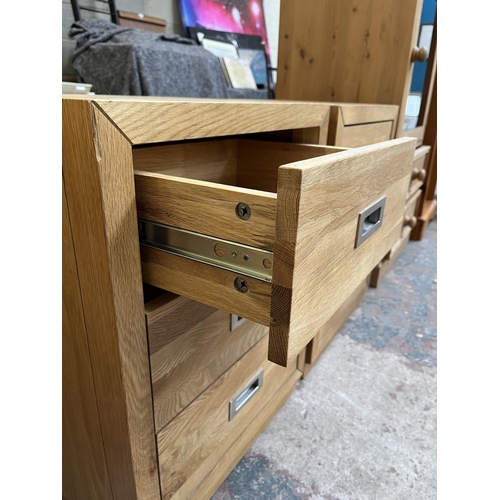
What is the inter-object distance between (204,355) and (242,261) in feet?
0.78

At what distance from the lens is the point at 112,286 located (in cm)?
42

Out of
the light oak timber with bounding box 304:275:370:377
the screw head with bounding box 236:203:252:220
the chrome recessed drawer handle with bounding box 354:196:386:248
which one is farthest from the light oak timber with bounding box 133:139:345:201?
the light oak timber with bounding box 304:275:370:377

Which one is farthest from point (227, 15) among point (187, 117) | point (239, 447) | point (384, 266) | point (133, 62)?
point (239, 447)

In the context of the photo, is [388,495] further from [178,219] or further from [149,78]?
[149,78]

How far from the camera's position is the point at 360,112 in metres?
0.84

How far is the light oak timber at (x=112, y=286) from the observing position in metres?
0.38

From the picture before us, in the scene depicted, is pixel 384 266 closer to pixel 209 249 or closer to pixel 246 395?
pixel 246 395

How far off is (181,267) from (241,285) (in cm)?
8

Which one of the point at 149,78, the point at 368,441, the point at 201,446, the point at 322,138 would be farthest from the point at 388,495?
the point at 149,78

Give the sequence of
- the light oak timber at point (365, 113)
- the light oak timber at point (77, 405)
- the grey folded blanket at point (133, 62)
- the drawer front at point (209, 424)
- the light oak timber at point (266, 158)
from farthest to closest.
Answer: the grey folded blanket at point (133, 62), the light oak timber at point (365, 113), the light oak timber at point (266, 158), the drawer front at point (209, 424), the light oak timber at point (77, 405)

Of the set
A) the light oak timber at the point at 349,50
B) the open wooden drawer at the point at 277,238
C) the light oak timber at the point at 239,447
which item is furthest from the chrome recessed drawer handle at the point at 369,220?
the light oak timber at the point at 349,50

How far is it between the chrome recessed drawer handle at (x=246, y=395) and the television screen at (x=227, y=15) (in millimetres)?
2148

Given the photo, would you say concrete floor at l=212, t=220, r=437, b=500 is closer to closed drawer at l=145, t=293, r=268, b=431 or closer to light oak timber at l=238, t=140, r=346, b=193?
closed drawer at l=145, t=293, r=268, b=431

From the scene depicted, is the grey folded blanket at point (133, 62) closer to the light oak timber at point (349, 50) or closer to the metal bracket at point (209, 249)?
the light oak timber at point (349, 50)
